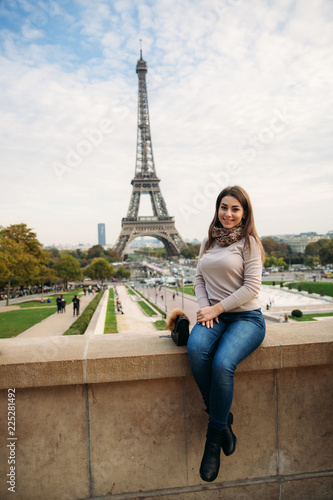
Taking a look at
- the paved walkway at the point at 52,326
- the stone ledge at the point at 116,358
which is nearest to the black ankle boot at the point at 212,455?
the stone ledge at the point at 116,358

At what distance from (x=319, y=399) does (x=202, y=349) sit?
1.13 m

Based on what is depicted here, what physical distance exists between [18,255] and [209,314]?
110 ft

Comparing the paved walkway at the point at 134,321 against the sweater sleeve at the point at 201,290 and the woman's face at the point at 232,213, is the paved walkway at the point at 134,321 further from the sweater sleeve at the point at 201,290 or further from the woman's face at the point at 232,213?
the woman's face at the point at 232,213

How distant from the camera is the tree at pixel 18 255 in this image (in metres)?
31.5

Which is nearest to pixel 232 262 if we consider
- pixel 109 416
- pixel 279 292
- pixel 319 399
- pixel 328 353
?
pixel 328 353

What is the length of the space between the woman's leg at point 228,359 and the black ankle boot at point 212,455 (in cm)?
6

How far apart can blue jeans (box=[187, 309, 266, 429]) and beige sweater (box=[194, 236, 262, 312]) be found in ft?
0.43

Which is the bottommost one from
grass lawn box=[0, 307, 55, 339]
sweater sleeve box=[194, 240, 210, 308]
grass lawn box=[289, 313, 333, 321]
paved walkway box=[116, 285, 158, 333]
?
grass lawn box=[289, 313, 333, 321]

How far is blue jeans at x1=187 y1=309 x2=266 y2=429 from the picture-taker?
7.91ft

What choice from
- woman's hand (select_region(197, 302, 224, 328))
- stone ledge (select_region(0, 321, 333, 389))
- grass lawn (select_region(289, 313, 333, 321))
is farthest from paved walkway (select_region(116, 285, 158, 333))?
woman's hand (select_region(197, 302, 224, 328))

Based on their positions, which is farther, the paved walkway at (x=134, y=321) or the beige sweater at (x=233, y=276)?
the paved walkway at (x=134, y=321)

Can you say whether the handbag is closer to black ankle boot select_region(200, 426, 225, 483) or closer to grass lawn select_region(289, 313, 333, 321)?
black ankle boot select_region(200, 426, 225, 483)

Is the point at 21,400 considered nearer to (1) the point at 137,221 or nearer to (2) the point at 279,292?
(2) the point at 279,292

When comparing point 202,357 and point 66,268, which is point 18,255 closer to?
point 66,268
